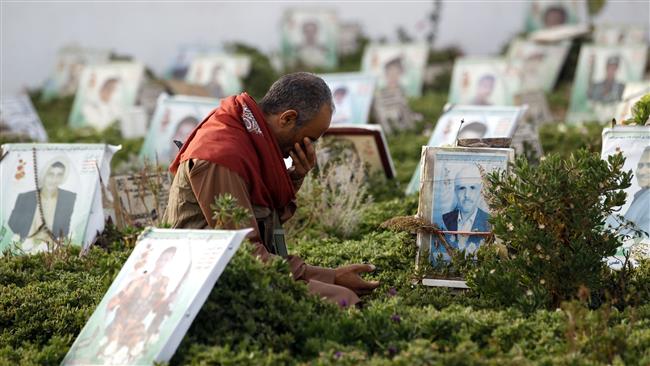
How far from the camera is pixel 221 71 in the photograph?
19.1 m

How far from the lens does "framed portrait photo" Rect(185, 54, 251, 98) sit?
1847 centimetres

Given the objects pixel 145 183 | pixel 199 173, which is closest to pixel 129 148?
pixel 145 183

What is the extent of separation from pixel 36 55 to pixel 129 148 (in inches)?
338

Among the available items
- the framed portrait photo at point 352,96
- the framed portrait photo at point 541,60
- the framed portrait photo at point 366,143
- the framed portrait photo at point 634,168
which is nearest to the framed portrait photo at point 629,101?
the framed portrait photo at point 366,143

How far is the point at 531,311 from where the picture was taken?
555cm

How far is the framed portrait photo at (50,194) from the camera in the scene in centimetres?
793

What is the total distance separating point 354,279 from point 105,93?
12.1 metres

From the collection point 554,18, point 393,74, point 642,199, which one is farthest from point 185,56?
point 642,199

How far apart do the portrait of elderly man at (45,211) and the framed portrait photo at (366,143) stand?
2131mm

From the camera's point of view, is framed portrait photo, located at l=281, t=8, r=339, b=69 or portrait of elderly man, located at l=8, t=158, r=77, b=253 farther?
framed portrait photo, located at l=281, t=8, r=339, b=69

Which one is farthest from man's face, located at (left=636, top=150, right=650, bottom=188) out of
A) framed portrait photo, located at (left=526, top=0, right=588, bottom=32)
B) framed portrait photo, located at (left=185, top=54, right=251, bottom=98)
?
framed portrait photo, located at (left=526, top=0, right=588, bottom=32)

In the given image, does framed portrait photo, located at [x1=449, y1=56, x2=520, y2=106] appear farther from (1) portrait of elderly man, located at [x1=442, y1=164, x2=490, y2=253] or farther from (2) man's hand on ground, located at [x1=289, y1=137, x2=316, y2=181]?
(2) man's hand on ground, located at [x1=289, y1=137, x2=316, y2=181]

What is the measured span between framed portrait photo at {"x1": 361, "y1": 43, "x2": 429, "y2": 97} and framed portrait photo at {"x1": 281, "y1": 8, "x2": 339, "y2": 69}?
5.93 feet

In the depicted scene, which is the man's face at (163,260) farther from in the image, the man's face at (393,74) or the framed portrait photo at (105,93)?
the man's face at (393,74)
